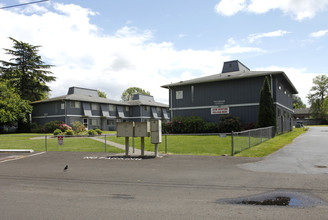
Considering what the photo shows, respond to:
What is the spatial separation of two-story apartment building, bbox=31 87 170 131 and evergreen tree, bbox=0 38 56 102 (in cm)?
615

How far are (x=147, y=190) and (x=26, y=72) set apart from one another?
177ft

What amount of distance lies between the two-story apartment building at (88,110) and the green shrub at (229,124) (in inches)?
984

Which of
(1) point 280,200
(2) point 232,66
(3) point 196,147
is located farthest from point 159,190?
(2) point 232,66

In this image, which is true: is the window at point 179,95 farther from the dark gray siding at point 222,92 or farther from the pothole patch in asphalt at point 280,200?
the pothole patch in asphalt at point 280,200

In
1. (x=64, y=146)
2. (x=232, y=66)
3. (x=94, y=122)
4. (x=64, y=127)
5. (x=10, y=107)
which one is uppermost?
(x=232, y=66)

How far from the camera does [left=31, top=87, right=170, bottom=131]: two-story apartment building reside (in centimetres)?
4262

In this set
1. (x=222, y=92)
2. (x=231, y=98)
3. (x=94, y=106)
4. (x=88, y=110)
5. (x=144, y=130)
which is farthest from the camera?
(x=94, y=106)

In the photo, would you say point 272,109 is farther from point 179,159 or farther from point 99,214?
point 99,214

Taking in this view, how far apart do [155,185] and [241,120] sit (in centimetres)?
2337

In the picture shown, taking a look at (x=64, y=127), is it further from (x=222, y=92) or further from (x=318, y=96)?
(x=318, y=96)

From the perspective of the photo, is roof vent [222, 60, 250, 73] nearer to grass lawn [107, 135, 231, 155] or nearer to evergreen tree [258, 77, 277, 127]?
evergreen tree [258, 77, 277, 127]

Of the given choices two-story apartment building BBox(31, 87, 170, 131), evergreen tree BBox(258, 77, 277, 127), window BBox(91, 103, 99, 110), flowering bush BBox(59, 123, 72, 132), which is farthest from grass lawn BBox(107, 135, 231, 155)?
window BBox(91, 103, 99, 110)

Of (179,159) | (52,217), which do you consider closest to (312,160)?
(179,159)

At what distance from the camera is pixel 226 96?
97.9 ft
